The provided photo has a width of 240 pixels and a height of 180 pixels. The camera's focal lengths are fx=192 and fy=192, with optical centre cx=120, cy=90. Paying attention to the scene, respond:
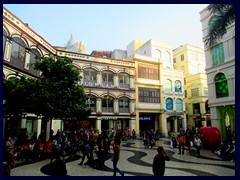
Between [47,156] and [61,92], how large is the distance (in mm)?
4049

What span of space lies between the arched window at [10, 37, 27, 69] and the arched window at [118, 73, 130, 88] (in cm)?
1357

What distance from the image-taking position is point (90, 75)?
2612 cm

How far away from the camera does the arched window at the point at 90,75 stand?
25.7 meters

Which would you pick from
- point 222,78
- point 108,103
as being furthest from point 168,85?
point 222,78

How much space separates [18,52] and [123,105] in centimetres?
1509

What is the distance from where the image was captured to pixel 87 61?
2566 cm

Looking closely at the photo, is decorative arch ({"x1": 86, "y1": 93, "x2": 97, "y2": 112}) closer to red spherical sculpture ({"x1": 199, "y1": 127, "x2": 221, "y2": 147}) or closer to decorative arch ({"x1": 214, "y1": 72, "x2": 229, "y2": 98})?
red spherical sculpture ({"x1": 199, "y1": 127, "x2": 221, "y2": 147})

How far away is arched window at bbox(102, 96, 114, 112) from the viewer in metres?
26.1

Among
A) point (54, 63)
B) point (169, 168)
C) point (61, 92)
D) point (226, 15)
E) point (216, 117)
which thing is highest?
point (226, 15)

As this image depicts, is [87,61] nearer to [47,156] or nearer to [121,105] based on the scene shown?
[121,105]

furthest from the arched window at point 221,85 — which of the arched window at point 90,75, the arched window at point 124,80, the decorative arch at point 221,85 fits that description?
the arched window at point 90,75

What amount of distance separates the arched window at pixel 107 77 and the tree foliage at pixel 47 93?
41.8 ft

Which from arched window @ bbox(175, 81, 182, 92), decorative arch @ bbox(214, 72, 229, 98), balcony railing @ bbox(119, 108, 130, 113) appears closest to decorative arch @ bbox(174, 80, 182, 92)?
arched window @ bbox(175, 81, 182, 92)
